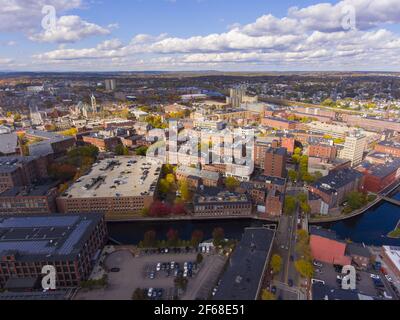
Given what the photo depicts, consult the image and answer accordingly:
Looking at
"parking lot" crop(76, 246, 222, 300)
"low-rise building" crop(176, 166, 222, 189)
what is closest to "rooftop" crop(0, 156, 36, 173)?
"parking lot" crop(76, 246, 222, 300)

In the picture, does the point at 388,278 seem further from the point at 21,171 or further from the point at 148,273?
the point at 21,171

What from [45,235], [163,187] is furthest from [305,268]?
[45,235]

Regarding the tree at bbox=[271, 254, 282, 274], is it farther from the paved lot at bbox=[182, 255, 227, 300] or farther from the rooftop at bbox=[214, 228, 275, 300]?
the paved lot at bbox=[182, 255, 227, 300]

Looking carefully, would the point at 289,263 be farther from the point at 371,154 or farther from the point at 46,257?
the point at 371,154

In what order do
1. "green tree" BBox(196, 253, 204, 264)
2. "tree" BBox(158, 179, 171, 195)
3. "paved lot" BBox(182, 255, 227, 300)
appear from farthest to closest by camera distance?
"tree" BBox(158, 179, 171, 195), "green tree" BBox(196, 253, 204, 264), "paved lot" BBox(182, 255, 227, 300)
